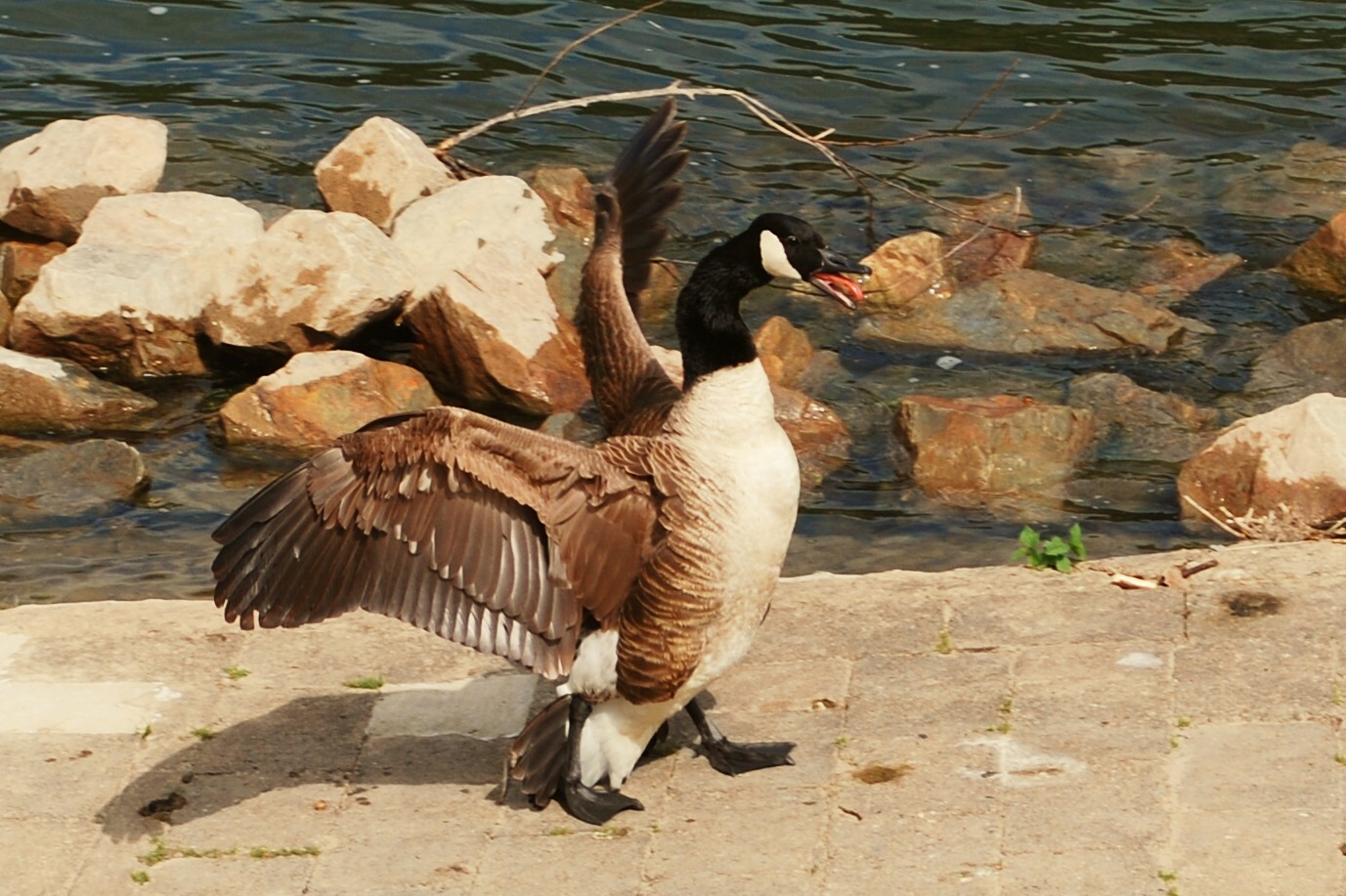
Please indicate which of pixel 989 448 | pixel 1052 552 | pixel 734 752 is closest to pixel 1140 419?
pixel 989 448

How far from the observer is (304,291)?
974 cm

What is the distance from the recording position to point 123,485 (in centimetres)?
880

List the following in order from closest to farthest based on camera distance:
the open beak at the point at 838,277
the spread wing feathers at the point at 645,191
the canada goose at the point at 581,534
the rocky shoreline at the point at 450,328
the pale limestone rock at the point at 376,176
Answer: the canada goose at the point at 581,534
the open beak at the point at 838,277
the spread wing feathers at the point at 645,191
the rocky shoreline at the point at 450,328
the pale limestone rock at the point at 376,176

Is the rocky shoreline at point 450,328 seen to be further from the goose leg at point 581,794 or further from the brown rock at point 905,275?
the goose leg at point 581,794

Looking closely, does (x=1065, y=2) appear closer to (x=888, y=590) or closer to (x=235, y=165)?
(x=235, y=165)

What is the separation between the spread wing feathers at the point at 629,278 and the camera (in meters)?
6.39

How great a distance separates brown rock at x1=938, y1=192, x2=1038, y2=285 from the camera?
11.2 m

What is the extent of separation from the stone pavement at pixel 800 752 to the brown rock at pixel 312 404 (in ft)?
8.24

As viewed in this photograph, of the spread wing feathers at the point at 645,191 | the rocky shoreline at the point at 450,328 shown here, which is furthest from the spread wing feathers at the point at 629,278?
the rocky shoreline at the point at 450,328

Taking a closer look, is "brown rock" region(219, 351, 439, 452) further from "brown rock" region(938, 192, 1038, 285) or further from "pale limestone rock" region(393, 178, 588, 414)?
"brown rock" region(938, 192, 1038, 285)

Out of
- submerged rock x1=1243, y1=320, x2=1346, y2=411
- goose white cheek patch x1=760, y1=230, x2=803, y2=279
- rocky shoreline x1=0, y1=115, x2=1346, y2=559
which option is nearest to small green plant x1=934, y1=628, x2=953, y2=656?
goose white cheek patch x1=760, y1=230, x2=803, y2=279

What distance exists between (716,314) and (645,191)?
2.15 m

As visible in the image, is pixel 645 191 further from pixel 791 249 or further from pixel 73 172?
pixel 73 172

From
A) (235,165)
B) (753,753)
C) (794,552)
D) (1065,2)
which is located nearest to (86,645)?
(753,753)
